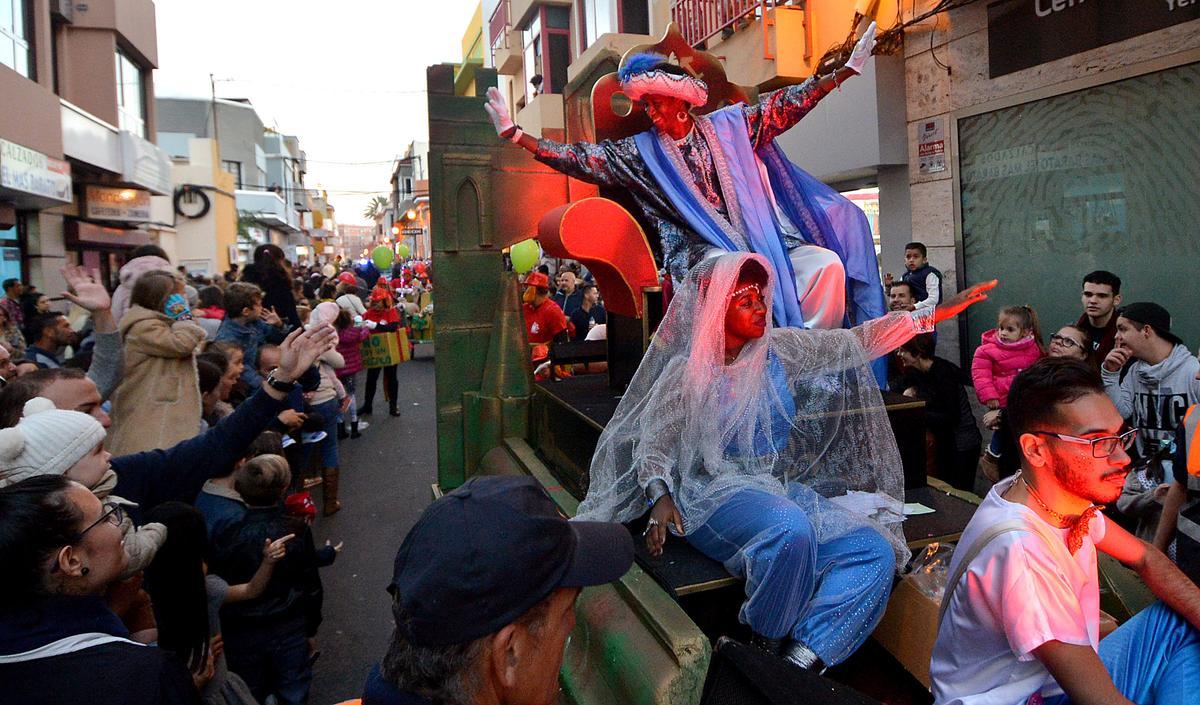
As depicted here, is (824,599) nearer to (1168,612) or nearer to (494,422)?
(1168,612)

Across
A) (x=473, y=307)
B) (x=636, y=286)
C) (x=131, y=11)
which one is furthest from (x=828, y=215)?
(x=131, y=11)

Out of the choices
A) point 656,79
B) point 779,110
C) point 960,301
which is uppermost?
point 656,79

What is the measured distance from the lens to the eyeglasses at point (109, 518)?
178 centimetres

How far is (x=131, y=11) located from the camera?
57.1ft

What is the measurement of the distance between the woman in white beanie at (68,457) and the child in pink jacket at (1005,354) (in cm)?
462

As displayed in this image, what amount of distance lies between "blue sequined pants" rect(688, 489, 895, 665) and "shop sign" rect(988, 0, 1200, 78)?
5.81 meters

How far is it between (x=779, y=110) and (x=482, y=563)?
384cm

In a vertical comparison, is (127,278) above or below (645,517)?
above

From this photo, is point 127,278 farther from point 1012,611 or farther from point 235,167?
point 235,167

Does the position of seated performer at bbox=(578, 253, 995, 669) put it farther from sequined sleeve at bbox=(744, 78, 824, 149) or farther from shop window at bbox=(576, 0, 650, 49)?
shop window at bbox=(576, 0, 650, 49)

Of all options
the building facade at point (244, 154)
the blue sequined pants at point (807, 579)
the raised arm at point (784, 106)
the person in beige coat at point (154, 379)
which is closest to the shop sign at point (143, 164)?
the building facade at point (244, 154)

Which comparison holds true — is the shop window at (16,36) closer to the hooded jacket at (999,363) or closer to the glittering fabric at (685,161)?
the glittering fabric at (685,161)

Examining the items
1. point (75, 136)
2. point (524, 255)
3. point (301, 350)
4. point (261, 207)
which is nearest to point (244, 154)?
point (261, 207)

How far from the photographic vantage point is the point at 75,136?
14.6 meters
